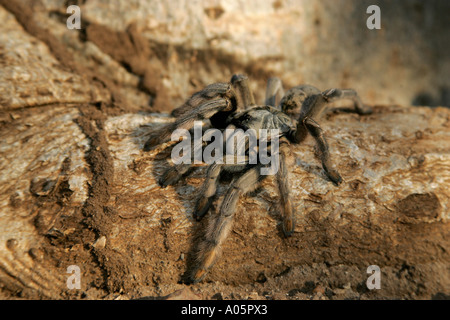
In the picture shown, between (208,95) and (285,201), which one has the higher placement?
(208,95)

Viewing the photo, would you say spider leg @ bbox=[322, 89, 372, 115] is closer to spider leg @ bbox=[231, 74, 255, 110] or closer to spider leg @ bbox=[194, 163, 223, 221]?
spider leg @ bbox=[231, 74, 255, 110]

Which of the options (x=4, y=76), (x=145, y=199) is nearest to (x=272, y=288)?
(x=145, y=199)

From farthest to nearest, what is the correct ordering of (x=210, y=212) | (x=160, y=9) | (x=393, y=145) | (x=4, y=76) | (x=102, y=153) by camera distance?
(x=160, y=9)
(x=4, y=76)
(x=393, y=145)
(x=102, y=153)
(x=210, y=212)

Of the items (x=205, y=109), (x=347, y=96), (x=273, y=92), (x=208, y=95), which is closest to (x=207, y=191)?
(x=205, y=109)

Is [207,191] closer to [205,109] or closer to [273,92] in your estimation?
[205,109]

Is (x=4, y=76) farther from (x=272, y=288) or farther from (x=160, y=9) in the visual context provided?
(x=272, y=288)

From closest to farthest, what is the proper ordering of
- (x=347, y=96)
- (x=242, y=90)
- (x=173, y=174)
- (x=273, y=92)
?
(x=173, y=174) → (x=347, y=96) → (x=242, y=90) → (x=273, y=92)
